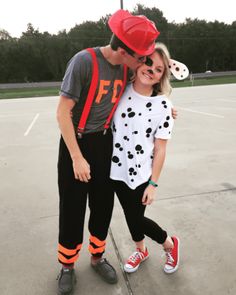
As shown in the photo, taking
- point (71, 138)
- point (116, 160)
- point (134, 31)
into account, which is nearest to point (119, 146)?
point (116, 160)

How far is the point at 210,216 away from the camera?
2.76 meters

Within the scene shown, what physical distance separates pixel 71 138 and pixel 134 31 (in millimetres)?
619

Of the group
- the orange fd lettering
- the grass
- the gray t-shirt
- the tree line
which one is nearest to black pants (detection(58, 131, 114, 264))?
the gray t-shirt

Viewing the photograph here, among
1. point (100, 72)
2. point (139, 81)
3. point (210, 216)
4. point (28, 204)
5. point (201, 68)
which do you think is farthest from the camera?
point (201, 68)

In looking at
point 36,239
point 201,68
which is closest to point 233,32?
point 201,68

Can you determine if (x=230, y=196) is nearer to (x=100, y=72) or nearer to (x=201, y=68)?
(x=100, y=72)

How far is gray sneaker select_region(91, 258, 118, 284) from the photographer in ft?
6.55

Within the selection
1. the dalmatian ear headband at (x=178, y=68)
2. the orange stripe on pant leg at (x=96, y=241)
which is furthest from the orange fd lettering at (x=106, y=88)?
the orange stripe on pant leg at (x=96, y=241)

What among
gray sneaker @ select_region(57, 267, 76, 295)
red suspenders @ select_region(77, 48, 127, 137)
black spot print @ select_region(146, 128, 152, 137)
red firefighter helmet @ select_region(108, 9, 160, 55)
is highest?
red firefighter helmet @ select_region(108, 9, 160, 55)

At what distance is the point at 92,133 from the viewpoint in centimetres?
170

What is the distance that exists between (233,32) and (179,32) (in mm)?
8765

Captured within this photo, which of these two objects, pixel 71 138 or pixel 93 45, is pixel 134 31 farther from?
pixel 93 45

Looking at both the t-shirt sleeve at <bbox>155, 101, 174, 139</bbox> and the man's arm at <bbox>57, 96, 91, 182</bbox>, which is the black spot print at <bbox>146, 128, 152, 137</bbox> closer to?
the t-shirt sleeve at <bbox>155, 101, 174, 139</bbox>

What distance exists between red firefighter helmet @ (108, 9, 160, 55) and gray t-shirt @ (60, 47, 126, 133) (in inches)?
6.6
